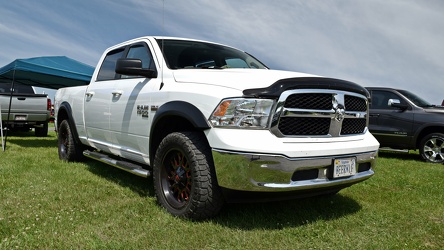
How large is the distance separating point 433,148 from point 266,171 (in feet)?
21.6

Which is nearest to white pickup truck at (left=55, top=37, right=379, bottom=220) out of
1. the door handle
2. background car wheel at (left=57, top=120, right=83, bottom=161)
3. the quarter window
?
the door handle

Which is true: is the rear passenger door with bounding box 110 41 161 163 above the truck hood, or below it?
below

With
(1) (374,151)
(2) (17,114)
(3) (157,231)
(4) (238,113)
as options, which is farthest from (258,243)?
(2) (17,114)

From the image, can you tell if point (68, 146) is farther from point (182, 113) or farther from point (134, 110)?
point (182, 113)

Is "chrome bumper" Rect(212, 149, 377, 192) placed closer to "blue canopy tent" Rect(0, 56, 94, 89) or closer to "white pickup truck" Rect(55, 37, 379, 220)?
"white pickup truck" Rect(55, 37, 379, 220)

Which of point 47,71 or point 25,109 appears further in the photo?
point 25,109

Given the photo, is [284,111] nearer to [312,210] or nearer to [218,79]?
[218,79]

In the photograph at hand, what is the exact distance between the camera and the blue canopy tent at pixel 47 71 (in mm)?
7512

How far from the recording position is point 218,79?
9.70ft

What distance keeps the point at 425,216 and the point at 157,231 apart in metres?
2.50

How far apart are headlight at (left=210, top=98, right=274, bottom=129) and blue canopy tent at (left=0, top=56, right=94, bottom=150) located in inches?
248

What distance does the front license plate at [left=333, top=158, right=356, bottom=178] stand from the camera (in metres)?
2.89

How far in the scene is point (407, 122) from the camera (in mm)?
7980

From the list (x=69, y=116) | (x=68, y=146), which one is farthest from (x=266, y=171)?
(x=68, y=146)
